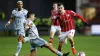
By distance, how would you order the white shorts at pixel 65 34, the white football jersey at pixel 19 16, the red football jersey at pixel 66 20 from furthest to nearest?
1. the white football jersey at pixel 19 16
2. the white shorts at pixel 65 34
3. the red football jersey at pixel 66 20

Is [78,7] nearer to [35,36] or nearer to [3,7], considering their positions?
[3,7]

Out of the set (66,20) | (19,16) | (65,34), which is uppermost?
(19,16)

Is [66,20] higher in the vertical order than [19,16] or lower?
lower

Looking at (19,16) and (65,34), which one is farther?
(19,16)

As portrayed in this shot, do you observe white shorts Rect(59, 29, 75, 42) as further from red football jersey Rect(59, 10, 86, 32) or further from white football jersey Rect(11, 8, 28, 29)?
white football jersey Rect(11, 8, 28, 29)

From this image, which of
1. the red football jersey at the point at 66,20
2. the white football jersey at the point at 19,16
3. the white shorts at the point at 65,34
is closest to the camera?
the red football jersey at the point at 66,20

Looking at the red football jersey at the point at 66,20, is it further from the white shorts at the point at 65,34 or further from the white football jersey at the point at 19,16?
the white football jersey at the point at 19,16

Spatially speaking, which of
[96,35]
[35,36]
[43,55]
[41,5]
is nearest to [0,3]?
[41,5]

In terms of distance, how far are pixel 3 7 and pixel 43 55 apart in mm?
33954

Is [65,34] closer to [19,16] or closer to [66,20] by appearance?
[66,20]

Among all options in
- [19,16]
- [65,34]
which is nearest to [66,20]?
[65,34]

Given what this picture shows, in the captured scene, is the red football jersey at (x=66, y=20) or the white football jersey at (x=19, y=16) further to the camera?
the white football jersey at (x=19, y=16)

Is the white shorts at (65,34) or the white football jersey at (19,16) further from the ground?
the white football jersey at (19,16)

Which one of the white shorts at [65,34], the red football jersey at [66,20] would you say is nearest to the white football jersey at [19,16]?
the red football jersey at [66,20]
